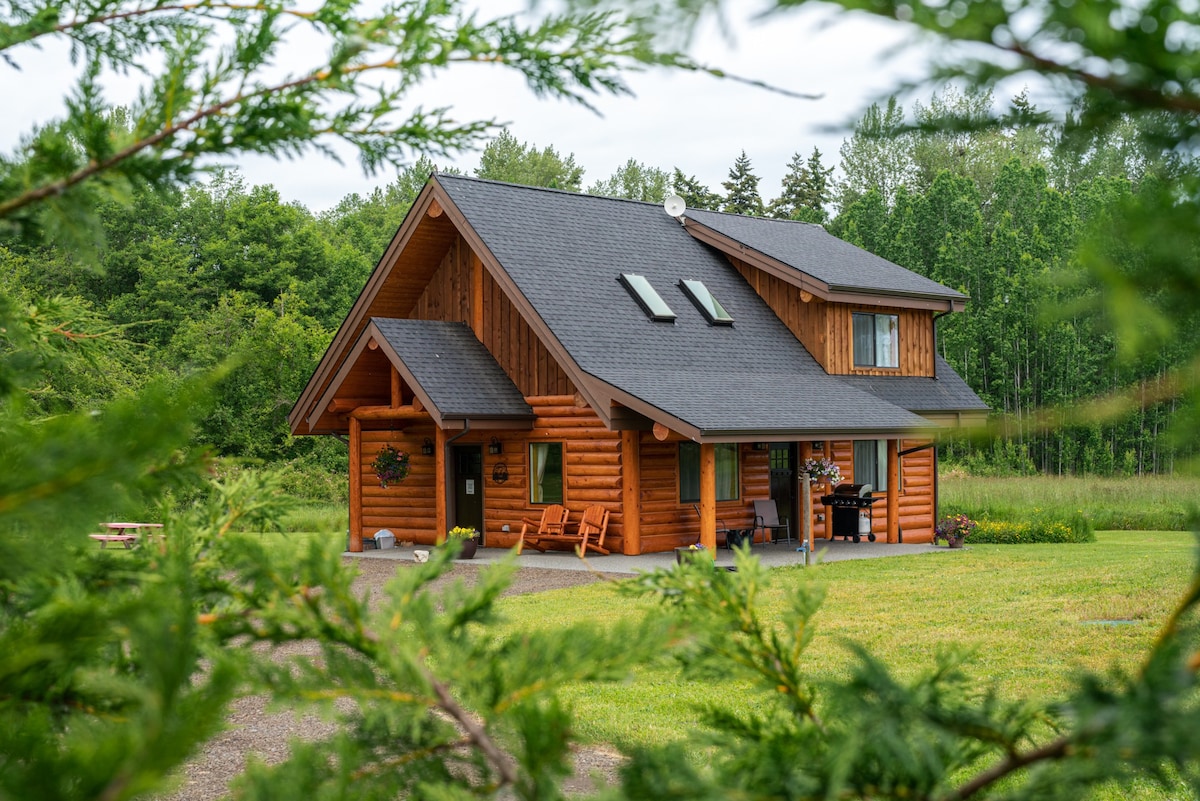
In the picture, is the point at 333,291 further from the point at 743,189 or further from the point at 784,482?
the point at 784,482

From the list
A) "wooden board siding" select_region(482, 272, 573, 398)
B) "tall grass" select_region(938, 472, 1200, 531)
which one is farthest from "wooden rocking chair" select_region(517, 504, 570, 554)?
"tall grass" select_region(938, 472, 1200, 531)

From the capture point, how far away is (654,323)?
2100 centimetres

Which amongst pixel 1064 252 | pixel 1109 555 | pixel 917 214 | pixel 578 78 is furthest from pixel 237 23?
pixel 917 214

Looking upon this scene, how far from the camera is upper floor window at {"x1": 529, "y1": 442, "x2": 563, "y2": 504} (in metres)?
20.0

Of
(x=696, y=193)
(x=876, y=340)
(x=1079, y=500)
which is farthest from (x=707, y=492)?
(x=696, y=193)

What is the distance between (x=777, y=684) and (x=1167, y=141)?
3.39 ft

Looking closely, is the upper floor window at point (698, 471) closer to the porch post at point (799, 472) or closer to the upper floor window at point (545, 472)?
A: the porch post at point (799, 472)

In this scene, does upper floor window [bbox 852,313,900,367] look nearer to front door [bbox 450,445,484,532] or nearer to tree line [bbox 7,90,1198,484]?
tree line [bbox 7,90,1198,484]

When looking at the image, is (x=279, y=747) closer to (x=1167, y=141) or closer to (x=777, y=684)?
(x=777, y=684)

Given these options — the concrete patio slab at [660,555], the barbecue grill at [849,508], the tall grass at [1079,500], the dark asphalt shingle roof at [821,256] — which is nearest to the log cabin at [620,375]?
the dark asphalt shingle roof at [821,256]

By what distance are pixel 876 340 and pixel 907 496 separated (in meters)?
3.16

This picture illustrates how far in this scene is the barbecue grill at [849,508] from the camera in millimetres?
20953

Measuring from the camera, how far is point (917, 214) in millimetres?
44750

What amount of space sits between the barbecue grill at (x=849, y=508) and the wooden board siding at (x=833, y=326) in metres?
2.54
